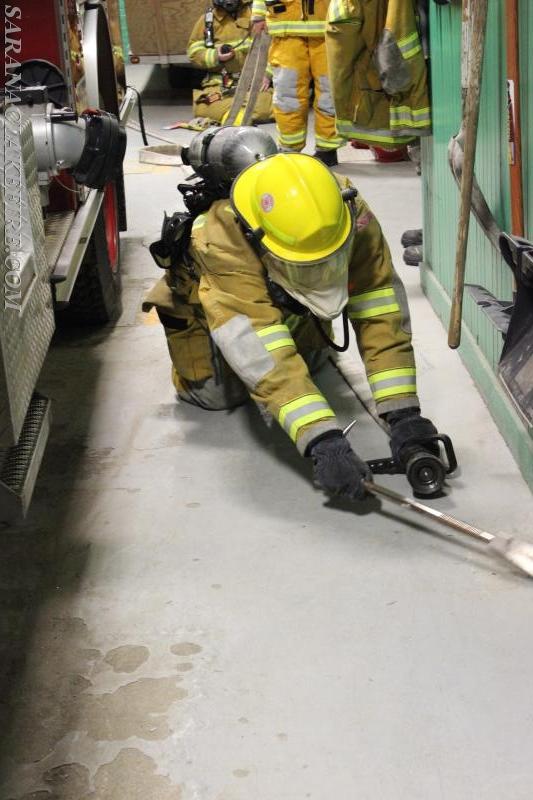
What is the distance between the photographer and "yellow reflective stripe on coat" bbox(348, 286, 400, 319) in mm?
3500

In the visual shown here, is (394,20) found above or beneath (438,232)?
above

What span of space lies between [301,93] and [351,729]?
19.9 ft

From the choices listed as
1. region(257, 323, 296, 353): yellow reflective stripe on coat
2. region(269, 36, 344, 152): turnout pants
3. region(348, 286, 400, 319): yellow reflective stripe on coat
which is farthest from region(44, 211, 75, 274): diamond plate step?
region(269, 36, 344, 152): turnout pants

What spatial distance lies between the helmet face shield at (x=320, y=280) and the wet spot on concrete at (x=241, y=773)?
148 cm

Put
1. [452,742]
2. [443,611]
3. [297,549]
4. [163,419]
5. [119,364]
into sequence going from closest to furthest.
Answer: [452,742] → [443,611] → [297,549] → [163,419] → [119,364]

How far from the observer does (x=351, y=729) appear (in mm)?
2340

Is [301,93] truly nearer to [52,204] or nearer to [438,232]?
[438,232]

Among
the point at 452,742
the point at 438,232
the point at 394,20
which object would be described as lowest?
the point at 452,742

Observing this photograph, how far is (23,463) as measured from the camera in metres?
2.41

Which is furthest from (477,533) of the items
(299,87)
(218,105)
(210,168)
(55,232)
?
(218,105)

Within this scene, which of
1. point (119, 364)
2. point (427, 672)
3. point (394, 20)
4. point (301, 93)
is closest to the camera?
point (427, 672)

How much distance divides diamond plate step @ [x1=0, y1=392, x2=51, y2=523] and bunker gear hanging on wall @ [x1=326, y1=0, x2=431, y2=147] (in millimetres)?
2474

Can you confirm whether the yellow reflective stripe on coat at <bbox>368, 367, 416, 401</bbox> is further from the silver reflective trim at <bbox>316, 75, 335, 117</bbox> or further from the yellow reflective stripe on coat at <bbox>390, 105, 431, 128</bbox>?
the silver reflective trim at <bbox>316, 75, 335, 117</bbox>

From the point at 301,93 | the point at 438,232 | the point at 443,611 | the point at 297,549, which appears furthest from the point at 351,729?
the point at 301,93
